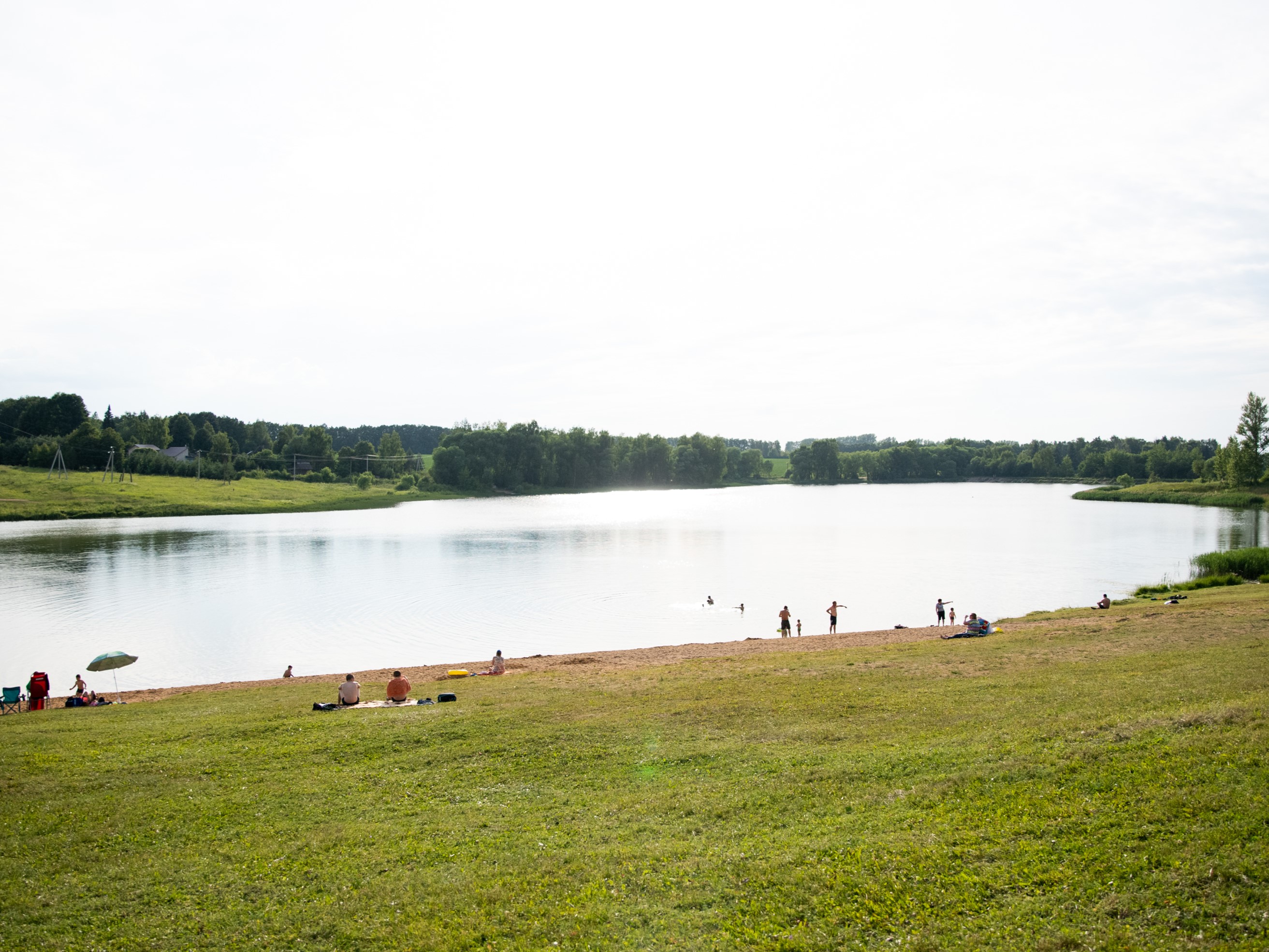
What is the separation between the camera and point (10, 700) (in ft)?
68.5

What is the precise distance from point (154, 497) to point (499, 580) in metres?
80.1

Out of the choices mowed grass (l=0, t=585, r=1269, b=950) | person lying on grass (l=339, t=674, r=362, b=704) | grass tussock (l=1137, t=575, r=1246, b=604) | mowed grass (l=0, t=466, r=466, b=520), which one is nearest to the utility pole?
mowed grass (l=0, t=466, r=466, b=520)

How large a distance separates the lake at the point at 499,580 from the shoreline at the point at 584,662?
2.39m

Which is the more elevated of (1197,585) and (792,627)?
(1197,585)

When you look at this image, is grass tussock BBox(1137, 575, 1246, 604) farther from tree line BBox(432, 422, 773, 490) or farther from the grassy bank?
tree line BBox(432, 422, 773, 490)

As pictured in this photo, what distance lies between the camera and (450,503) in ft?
441

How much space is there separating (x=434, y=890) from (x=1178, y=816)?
335 inches

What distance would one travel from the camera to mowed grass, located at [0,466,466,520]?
9469 centimetres

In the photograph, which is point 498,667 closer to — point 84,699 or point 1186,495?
point 84,699

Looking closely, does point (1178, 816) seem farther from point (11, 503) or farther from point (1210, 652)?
point (11, 503)

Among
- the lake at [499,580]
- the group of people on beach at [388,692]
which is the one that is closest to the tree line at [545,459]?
the lake at [499,580]

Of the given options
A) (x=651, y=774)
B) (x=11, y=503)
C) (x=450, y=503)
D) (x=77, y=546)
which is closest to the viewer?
(x=651, y=774)

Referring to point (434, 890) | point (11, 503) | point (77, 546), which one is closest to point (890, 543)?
point (434, 890)

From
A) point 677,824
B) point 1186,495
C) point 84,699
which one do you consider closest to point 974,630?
point 677,824
